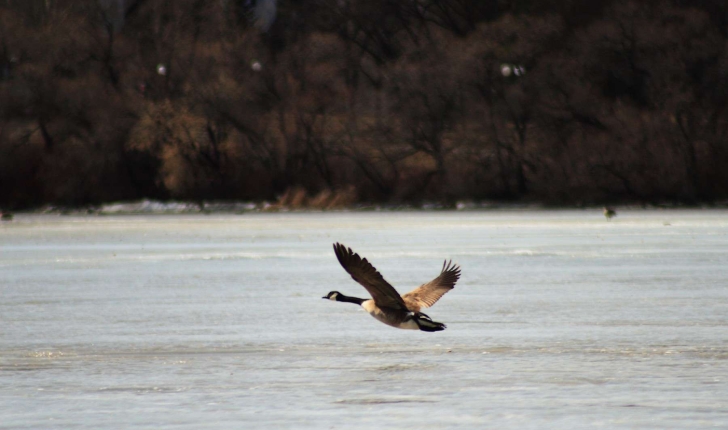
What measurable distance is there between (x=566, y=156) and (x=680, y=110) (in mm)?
3889

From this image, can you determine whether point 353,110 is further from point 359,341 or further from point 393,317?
point 393,317

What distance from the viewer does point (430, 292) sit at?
9.16 m

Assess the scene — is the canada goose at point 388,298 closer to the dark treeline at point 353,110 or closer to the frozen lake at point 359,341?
the frozen lake at point 359,341

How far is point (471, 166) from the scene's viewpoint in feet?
141

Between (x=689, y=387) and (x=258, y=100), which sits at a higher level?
(x=258, y=100)

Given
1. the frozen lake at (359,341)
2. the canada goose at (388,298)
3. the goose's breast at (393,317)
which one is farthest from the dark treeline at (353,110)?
the goose's breast at (393,317)

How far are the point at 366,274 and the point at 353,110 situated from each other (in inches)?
1484

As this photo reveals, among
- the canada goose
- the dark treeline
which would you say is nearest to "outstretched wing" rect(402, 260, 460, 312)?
the canada goose

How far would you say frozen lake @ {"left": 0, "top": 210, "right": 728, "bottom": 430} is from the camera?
6.90 m

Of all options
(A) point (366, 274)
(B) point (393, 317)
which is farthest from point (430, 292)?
(A) point (366, 274)

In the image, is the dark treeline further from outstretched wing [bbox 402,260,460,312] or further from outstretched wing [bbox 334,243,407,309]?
outstretched wing [bbox 334,243,407,309]

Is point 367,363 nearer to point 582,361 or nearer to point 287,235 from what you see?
point 582,361

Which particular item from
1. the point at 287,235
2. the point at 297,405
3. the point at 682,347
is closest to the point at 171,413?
the point at 297,405

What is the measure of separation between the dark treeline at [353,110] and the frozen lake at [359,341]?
22130 mm
